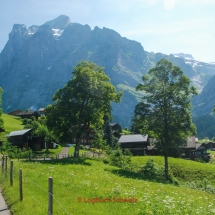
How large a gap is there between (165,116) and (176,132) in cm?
329

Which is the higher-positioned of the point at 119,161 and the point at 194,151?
the point at 119,161

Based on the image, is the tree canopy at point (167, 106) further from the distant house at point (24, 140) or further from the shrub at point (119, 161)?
the distant house at point (24, 140)

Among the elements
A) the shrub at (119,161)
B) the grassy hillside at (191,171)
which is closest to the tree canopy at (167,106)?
the shrub at (119,161)

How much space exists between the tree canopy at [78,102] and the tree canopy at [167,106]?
951cm

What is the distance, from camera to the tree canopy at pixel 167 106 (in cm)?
4191

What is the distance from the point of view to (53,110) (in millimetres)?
50438

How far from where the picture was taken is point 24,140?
8662cm

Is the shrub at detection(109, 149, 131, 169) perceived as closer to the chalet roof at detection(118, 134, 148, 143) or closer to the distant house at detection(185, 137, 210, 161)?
the chalet roof at detection(118, 134, 148, 143)

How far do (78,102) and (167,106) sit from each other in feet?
60.2

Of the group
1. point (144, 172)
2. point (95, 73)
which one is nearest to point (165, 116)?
point (144, 172)

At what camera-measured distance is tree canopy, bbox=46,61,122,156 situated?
163ft

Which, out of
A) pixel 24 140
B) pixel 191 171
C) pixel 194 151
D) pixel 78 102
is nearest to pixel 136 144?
pixel 194 151

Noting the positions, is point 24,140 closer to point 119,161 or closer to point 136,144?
point 136,144

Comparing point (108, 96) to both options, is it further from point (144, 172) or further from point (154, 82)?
point (144, 172)
